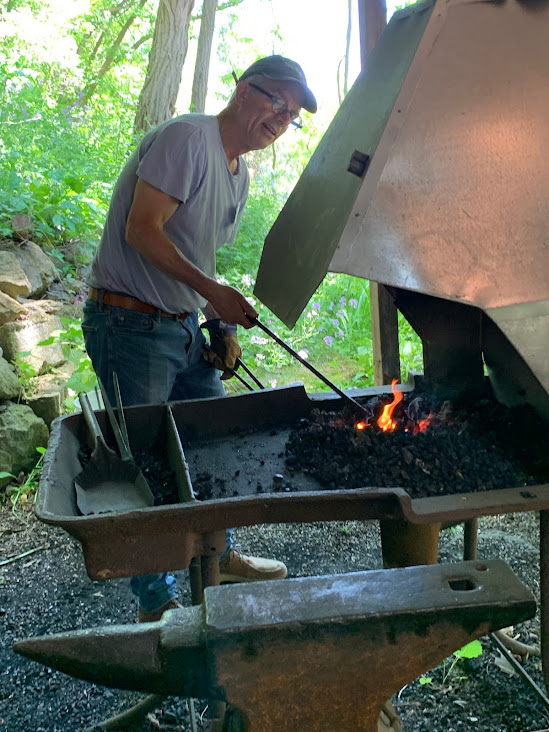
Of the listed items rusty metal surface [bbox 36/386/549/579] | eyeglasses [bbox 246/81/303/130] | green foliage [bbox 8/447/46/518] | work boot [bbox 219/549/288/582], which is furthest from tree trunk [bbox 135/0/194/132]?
rusty metal surface [bbox 36/386/549/579]

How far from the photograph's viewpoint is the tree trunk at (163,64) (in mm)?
6871

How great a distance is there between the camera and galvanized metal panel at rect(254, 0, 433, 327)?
171cm

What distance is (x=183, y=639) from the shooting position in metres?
0.91

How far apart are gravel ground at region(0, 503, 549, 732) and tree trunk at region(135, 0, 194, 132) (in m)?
5.15

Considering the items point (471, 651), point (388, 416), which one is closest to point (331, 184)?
point (388, 416)

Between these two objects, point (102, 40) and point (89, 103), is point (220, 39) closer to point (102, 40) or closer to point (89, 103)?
point (102, 40)

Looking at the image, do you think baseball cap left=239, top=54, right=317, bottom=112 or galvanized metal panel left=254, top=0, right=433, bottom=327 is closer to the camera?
galvanized metal panel left=254, top=0, right=433, bottom=327

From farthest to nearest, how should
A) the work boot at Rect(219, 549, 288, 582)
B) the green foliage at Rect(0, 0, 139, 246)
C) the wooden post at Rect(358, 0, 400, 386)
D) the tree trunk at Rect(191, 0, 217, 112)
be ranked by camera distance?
the tree trunk at Rect(191, 0, 217, 112) → the green foliage at Rect(0, 0, 139, 246) → the wooden post at Rect(358, 0, 400, 386) → the work boot at Rect(219, 549, 288, 582)

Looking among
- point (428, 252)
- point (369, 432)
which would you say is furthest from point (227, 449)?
point (428, 252)

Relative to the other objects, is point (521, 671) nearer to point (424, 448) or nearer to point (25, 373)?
point (424, 448)

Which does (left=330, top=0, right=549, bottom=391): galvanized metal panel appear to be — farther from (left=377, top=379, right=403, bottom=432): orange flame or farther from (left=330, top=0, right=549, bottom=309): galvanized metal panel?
(left=377, top=379, right=403, bottom=432): orange flame

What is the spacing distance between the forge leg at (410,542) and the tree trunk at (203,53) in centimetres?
716

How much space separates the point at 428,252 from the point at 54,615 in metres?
2.29

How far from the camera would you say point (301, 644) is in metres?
0.93
